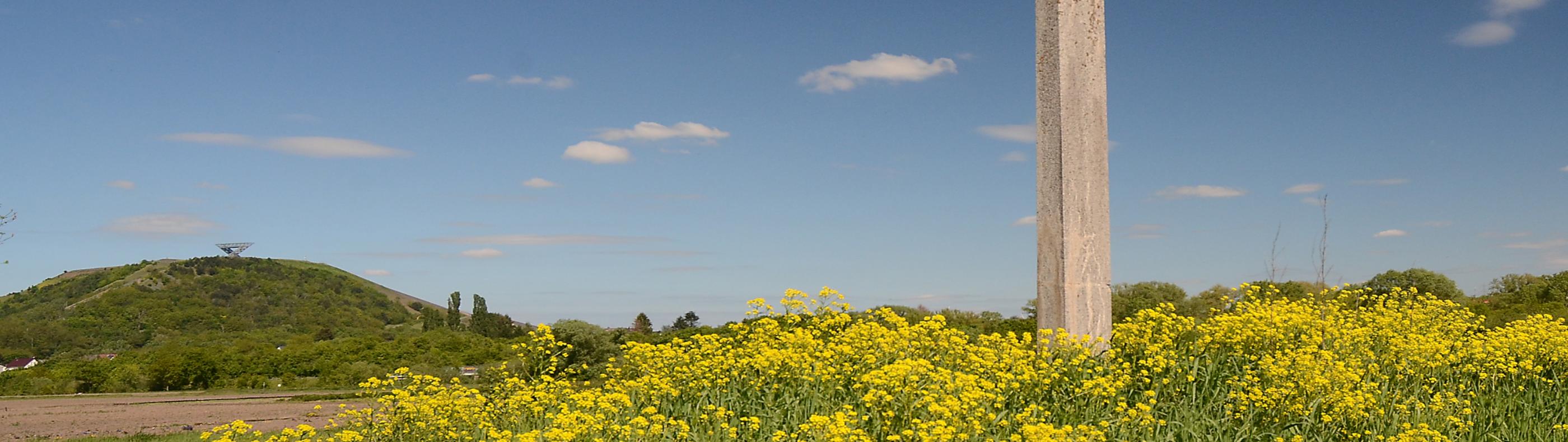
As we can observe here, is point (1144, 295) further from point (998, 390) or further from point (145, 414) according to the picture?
point (145, 414)

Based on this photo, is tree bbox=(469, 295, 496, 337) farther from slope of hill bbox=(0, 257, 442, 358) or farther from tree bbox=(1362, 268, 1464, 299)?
tree bbox=(1362, 268, 1464, 299)

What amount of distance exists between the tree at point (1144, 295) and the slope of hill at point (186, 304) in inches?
1990

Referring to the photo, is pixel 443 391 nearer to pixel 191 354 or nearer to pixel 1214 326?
pixel 1214 326

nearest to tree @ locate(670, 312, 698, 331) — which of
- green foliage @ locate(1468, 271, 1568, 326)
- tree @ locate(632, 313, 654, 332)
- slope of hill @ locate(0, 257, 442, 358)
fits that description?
tree @ locate(632, 313, 654, 332)

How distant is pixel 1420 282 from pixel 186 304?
223ft

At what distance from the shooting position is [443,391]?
5.75 metres

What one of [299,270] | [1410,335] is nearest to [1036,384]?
[1410,335]

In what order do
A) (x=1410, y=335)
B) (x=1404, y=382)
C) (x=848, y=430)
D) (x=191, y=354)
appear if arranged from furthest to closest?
(x=191, y=354)
(x=1410, y=335)
(x=1404, y=382)
(x=848, y=430)

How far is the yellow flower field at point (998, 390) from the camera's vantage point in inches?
187

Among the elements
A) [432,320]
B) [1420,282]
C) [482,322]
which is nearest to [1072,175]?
[1420,282]

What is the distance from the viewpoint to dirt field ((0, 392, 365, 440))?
40.6 feet

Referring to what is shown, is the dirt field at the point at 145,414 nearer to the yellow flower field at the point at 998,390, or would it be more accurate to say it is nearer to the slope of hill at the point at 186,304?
the yellow flower field at the point at 998,390

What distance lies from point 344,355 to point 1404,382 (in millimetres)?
26007

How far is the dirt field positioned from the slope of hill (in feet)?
123
